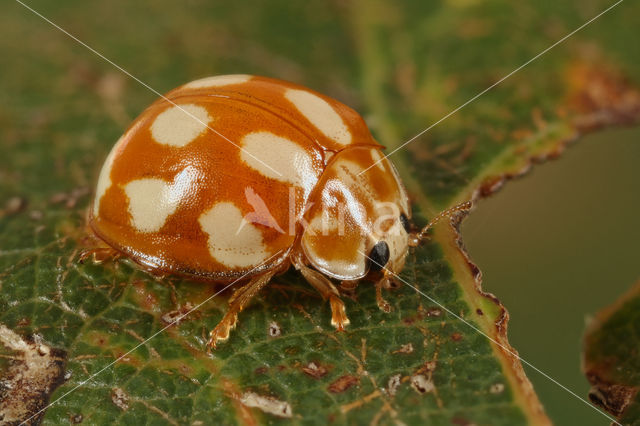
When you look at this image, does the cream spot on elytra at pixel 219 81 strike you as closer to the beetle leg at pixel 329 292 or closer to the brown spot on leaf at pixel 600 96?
the beetle leg at pixel 329 292

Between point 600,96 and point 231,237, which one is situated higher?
point 600,96

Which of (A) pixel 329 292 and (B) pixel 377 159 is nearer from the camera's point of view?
(A) pixel 329 292

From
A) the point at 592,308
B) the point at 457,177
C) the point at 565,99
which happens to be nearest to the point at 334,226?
the point at 457,177

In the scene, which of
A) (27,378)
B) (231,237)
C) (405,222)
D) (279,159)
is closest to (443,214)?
(405,222)

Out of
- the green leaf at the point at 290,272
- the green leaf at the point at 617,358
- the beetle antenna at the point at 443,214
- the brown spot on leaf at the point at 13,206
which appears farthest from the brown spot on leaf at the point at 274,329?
the brown spot on leaf at the point at 13,206

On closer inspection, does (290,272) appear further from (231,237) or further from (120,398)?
(120,398)

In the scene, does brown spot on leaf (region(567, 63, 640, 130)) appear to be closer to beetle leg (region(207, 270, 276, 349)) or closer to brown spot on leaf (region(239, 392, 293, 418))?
beetle leg (region(207, 270, 276, 349))

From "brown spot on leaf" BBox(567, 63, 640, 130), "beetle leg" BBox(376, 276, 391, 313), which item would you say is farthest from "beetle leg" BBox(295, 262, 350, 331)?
"brown spot on leaf" BBox(567, 63, 640, 130)

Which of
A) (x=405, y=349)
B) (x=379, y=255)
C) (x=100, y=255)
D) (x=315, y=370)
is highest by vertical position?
(x=379, y=255)
